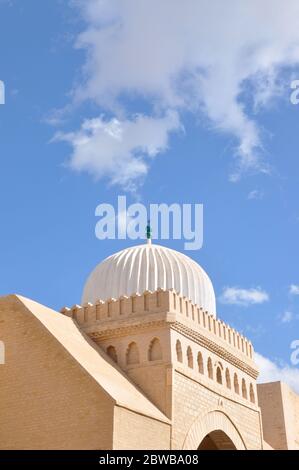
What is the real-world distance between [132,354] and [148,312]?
1.03 meters

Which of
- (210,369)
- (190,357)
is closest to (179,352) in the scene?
(190,357)

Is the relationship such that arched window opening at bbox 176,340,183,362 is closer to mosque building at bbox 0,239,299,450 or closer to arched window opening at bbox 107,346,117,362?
mosque building at bbox 0,239,299,450

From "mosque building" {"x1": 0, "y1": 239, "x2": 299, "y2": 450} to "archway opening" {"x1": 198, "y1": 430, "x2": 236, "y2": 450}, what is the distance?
28 millimetres

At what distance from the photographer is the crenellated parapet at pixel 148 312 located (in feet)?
52.4

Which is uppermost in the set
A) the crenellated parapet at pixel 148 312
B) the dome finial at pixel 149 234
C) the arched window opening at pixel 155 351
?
the dome finial at pixel 149 234

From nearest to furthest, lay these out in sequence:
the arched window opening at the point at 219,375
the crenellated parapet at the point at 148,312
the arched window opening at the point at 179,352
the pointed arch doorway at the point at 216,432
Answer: the pointed arch doorway at the point at 216,432
the arched window opening at the point at 179,352
the crenellated parapet at the point at 148,312
the arched window opening at the point at 219,375

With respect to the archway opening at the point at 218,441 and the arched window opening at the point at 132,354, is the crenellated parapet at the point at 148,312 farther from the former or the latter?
the archway opening at the point at 218,441

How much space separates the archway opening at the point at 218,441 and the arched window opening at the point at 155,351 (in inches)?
106

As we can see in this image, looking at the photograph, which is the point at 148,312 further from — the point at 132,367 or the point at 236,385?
A: the point at 236,385

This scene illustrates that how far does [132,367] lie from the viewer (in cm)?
1563

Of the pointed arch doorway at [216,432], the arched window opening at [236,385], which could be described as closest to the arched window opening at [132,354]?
the pointed arch doorway at [216,432]

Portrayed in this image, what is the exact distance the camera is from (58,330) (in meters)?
14.7

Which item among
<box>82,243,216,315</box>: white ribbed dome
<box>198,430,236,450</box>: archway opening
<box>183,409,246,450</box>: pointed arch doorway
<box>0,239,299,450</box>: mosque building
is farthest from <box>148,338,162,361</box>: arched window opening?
<box>198,430,236,450</box>: archway opening
